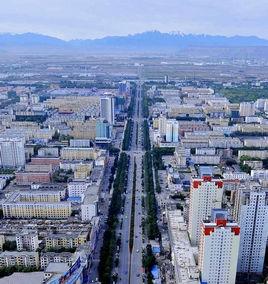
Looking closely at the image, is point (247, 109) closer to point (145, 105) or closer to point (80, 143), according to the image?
point (145, 105)

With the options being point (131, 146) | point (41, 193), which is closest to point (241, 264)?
point (41, 193)

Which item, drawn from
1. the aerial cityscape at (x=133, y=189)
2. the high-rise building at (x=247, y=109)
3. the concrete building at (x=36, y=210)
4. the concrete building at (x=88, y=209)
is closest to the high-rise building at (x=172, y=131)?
the aerial cityscape at (x=133, y=189)

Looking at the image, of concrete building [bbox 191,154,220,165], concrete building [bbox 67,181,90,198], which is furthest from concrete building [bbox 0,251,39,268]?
concrete building [bbox 191,154,220,165]

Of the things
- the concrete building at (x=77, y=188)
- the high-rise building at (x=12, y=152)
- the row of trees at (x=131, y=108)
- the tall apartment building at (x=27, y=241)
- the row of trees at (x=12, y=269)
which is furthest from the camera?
the row of trees at (x=131, y=108)

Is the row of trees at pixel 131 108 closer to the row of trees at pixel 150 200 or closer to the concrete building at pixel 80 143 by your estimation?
the concrete building at pixel 80 143

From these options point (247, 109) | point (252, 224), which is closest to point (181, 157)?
point (252, 224)

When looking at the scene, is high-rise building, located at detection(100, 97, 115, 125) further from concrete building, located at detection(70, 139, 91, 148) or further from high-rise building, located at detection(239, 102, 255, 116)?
high-rise building, located at detection(239, 102, 255, 116)

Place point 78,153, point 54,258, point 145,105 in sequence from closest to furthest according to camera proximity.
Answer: point 54,258 → point 78,153 → point 145,105
